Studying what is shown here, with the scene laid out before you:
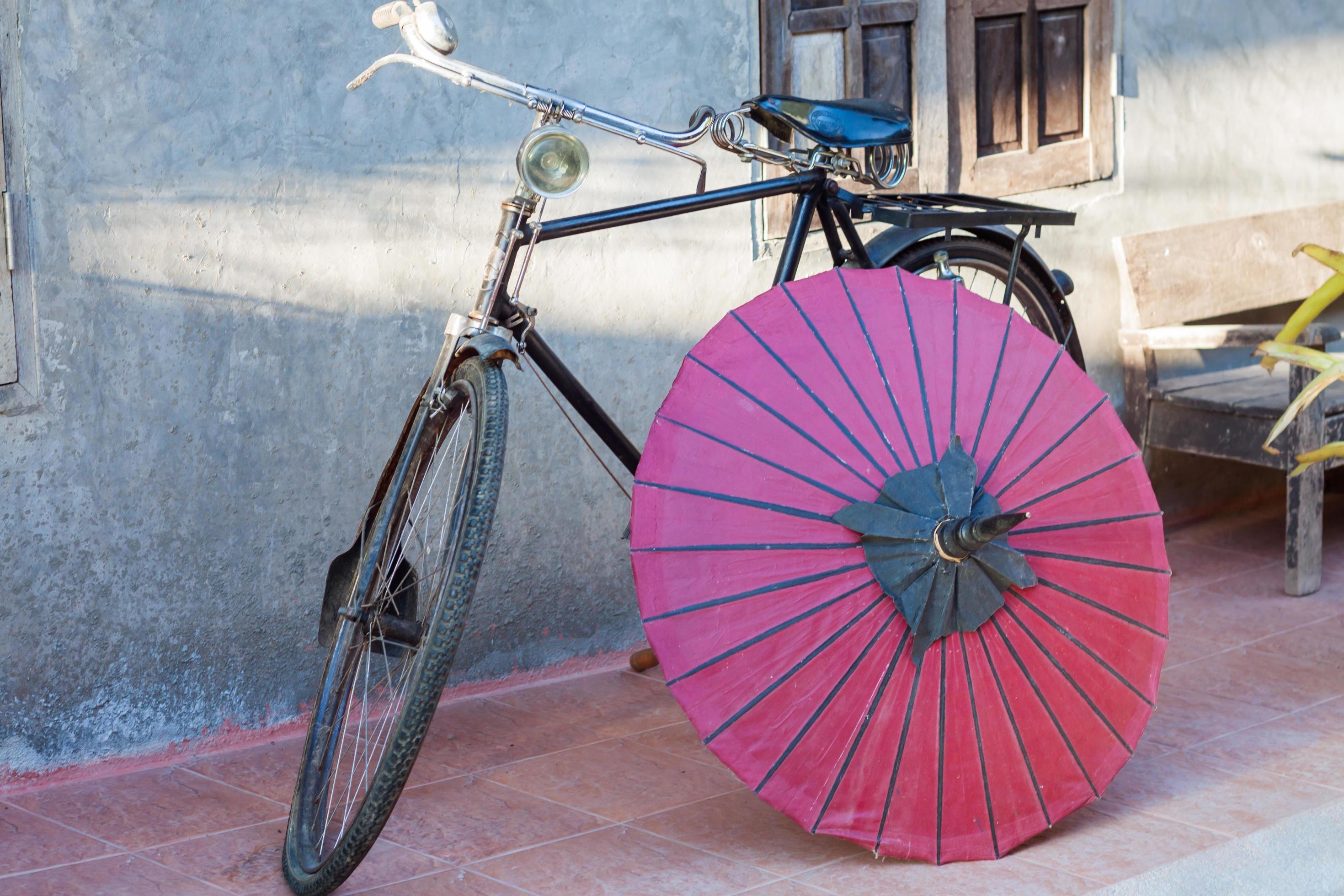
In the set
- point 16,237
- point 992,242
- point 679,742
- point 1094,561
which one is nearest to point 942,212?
point 992,242

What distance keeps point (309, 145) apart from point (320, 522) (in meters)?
0.83

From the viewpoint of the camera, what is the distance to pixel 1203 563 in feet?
15.1

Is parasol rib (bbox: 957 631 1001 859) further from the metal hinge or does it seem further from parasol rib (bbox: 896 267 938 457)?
the metal hinge

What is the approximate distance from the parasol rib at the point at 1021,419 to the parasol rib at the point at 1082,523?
12 cm

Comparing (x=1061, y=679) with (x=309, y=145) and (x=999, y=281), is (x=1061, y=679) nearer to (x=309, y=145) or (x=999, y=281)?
(x=999, y=281)

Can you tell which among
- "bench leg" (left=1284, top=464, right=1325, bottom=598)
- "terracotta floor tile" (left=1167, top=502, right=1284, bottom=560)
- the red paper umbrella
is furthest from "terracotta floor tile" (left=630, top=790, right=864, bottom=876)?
"terracotta floor tile" (left=1167, top=502, right=1284, bottom=560)

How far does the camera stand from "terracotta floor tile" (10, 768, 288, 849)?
278 centimetres

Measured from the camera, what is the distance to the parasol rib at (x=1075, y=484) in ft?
8.59

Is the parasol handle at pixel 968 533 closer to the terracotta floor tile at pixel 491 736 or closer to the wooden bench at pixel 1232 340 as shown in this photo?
the terracotta floor tile at pixel 491 736

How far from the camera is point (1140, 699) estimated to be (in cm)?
268

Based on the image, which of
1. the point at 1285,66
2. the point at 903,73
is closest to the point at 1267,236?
the point at 1285,66

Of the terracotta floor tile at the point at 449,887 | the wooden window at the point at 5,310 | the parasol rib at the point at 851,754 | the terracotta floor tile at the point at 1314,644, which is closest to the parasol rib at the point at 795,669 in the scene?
the parasol rib at the point at 851,754

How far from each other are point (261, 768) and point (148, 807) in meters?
0.27

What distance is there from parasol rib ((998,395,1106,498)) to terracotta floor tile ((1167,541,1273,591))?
1803 mm
